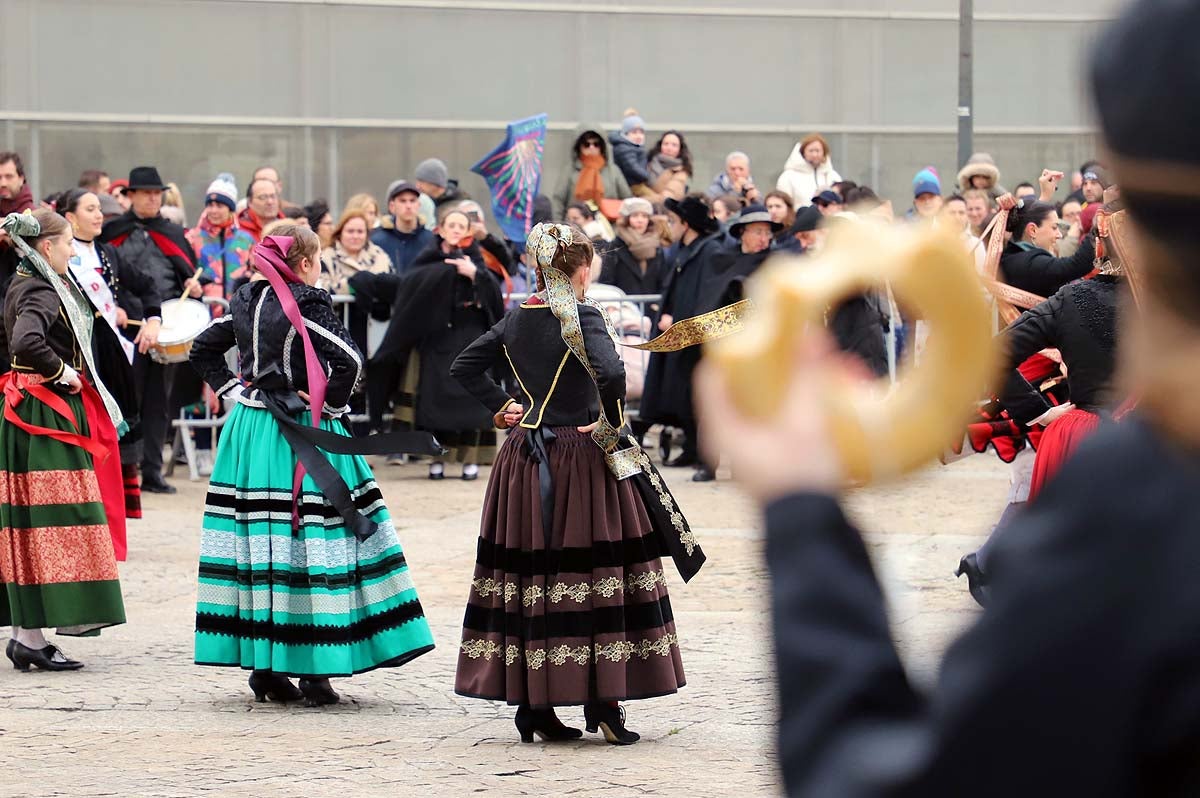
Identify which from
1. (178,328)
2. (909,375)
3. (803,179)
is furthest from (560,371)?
(803,179)

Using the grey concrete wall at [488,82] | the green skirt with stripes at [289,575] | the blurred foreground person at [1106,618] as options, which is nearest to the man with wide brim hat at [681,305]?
the grey concrete wall at [488,82]

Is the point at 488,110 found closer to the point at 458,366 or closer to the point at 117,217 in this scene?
the point at 117,217

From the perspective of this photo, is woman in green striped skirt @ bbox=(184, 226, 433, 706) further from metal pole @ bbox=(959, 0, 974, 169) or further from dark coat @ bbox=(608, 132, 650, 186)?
dark coat @ bbox=(608, 132, 650, 186)

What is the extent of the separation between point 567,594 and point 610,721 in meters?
0.48

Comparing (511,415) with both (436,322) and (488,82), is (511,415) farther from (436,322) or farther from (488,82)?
(488,82)

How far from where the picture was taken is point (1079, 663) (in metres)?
1.22

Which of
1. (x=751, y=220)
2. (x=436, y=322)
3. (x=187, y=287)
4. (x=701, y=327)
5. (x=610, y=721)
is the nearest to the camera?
(x=701, y=327)

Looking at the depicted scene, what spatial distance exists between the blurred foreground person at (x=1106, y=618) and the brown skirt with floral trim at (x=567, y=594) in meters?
4.85

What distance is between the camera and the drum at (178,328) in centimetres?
1160

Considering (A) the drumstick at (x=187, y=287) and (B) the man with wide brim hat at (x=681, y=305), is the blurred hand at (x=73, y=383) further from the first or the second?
(B) the man with wide brim hat at (x=681, y=305)

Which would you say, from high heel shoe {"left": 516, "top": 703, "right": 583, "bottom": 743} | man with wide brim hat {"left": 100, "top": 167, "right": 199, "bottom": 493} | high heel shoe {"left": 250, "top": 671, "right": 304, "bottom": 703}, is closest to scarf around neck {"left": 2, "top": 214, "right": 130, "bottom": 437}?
high heel shoe {"left": 250, "top": 671, "right": 304, "bottom": 703}

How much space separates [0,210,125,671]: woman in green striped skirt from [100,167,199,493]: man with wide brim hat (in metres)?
4.26

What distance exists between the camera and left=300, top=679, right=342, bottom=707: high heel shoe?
6.98 meters

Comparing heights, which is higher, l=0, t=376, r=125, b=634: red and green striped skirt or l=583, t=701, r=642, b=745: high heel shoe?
l=0, t=376, r=125, b=634: red and green striped skirt
